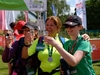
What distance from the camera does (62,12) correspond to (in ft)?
216

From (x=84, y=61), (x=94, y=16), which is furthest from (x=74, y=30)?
(x=94, y=16)

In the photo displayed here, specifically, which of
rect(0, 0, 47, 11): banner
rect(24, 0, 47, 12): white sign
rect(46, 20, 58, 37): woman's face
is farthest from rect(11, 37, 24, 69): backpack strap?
rect(24, 0, 47, 12): white sign

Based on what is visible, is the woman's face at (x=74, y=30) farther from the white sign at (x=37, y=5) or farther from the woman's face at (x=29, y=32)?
the white sign at (x=37, y=5)

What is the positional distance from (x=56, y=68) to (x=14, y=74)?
3.24 ft

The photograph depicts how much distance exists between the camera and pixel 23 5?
20.4 feet

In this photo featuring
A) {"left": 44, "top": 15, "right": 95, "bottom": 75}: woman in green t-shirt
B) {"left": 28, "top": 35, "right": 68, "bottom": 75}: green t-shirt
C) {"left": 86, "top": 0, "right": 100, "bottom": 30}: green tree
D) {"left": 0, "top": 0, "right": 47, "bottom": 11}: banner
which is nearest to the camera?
{"left": 44, "top": 15, "right": 95, "bottom": 75}: woman in green t-shirt

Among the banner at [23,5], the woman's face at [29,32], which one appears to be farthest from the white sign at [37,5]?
the woman's face at [29,32]

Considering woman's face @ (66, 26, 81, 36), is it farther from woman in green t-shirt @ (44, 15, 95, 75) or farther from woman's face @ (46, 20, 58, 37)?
woman's face @ (46, 20, 58, 37)

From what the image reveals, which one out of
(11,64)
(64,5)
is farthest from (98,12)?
(11,64)

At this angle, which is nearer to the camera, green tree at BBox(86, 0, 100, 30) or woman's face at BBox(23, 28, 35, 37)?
woman's face at BBox(23, 28, 35, 37)

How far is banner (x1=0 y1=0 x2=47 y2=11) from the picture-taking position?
5.66 m

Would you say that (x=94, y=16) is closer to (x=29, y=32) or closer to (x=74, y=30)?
(x=29, y=32)

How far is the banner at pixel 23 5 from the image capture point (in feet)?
18.6

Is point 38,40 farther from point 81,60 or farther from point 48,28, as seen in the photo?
point 81,60
